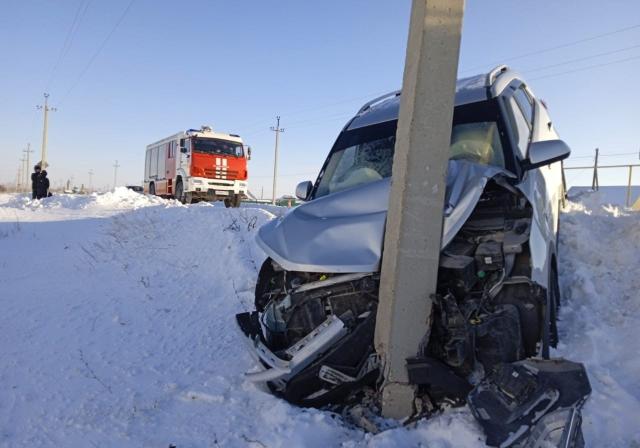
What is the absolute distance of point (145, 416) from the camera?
304 centimetres

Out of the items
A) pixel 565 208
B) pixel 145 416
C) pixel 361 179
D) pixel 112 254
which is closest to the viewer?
pixel 145 416

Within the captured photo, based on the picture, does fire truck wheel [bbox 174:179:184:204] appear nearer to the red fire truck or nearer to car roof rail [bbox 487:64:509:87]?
the red fire truck

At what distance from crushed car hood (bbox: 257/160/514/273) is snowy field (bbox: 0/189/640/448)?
37.8 inches

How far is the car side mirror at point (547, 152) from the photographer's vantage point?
11.1 feet

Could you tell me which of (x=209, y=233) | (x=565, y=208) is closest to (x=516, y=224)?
(x=565, y=208)

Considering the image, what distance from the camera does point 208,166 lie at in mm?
18797

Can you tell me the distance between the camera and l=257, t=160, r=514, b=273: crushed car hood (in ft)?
9.62

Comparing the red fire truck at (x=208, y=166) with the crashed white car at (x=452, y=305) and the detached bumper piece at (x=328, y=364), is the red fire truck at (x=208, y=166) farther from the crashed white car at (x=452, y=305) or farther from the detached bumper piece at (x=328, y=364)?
the detached bumper piece at (x=328, y=364)

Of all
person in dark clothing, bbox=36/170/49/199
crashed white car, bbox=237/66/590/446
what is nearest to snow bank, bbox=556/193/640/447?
crashed white car, bbox=237/66/590/446

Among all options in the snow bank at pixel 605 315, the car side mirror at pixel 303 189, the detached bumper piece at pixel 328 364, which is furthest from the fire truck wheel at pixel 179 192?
the detached bumper piece at pixel 328 364

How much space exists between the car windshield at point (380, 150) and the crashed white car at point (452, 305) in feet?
0.54

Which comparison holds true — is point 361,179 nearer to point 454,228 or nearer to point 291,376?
point 454,228

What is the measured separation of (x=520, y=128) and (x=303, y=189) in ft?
7.41

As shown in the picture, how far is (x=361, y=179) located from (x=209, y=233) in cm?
469
